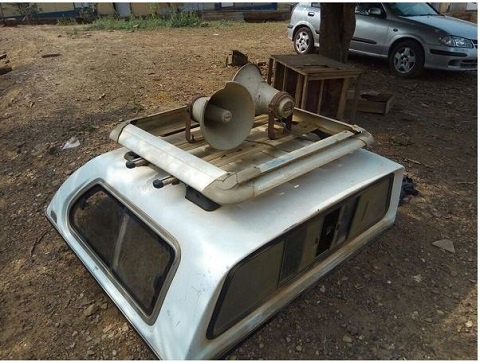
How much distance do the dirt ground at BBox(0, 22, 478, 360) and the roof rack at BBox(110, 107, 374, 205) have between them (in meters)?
0.86

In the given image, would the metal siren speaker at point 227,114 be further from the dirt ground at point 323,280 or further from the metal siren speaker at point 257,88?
the dirt ground at point 323,280

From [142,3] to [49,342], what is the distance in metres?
18.0

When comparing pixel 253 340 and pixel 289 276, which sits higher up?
pixel 289 276

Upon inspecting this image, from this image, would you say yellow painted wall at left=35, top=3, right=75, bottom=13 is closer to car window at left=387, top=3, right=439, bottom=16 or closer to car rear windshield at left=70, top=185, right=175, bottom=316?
car window at left=387, top=3, right=439, bottom=16

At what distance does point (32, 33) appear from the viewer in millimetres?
11859

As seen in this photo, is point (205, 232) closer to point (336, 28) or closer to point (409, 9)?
point (336, 28)

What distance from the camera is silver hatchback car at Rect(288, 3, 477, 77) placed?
709 cm

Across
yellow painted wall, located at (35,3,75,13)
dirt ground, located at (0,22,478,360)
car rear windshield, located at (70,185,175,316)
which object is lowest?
dirt ground, located at (0,22,478,360)

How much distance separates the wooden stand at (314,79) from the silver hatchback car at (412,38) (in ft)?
10.6

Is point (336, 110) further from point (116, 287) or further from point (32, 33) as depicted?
point (32, 33)

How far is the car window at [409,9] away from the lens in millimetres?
7732

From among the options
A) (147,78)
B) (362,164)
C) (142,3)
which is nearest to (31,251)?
(362,164)

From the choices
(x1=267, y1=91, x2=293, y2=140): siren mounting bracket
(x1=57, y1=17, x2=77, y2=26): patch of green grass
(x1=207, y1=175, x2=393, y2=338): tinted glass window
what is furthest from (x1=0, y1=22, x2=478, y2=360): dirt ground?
(x1=57, y1=17, x2=77, y2=26): patch of green grass

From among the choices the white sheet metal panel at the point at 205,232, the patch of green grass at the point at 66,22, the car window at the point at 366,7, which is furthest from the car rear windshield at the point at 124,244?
the patch of green grass at the point at 66,22
